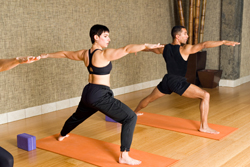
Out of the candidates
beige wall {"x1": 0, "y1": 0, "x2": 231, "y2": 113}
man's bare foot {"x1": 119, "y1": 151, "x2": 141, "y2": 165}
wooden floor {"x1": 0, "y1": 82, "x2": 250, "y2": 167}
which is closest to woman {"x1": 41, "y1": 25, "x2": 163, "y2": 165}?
man's bare foot {"x1": 119, "y1": 151, "x2": 141, "y2": 165}

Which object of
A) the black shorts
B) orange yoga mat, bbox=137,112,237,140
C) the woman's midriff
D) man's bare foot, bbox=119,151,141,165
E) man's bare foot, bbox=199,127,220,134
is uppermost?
the woman's midriff

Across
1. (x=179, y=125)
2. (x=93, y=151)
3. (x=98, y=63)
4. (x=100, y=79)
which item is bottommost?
(x=179, y=125)

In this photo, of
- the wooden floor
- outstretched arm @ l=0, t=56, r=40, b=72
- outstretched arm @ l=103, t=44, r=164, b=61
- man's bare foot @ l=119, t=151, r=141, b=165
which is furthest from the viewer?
the wooden floor

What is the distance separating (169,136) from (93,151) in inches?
33.2

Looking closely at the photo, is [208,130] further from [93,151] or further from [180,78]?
[93,151]

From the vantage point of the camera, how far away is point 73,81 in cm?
449

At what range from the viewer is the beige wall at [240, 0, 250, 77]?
5828mm

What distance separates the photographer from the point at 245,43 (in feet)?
19.8

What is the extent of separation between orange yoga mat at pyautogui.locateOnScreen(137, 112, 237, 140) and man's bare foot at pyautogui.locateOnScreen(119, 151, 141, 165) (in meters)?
0.97

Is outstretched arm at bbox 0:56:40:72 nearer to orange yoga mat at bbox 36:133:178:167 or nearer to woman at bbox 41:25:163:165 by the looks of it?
woman at bbox 41:25:163:165

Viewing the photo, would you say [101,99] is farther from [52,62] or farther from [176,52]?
[52,62]

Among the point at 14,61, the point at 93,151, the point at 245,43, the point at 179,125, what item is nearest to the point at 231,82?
the point at 245,43

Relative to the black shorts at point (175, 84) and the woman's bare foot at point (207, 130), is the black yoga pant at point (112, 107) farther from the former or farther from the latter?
the woman's bare foot at point (207, 130)

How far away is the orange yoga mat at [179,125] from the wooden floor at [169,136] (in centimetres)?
8
